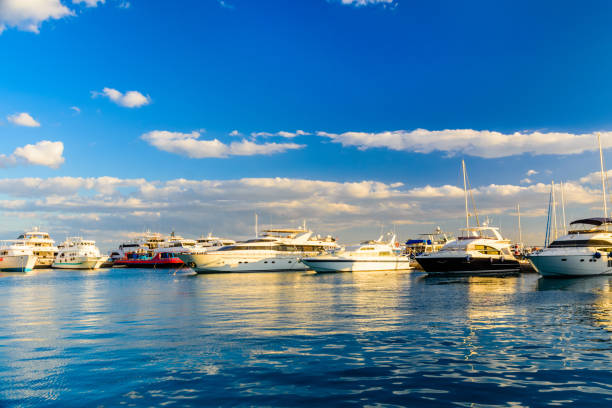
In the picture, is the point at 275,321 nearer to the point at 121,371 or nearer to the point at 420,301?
the point at 121,371

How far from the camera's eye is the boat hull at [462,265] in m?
58.0

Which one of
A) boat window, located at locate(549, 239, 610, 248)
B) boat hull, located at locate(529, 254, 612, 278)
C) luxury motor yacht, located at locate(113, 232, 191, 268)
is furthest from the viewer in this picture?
luxury motor yacht, located at locate(113, 232, 191, 268)

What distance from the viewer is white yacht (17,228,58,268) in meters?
130

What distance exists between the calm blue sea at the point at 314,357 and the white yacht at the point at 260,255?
161 feet

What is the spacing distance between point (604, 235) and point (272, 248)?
49.7m

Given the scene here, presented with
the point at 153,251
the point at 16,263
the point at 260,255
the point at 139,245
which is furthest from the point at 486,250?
the point at 139,245

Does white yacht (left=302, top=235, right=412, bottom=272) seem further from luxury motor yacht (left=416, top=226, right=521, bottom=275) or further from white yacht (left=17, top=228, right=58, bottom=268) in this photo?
white yacht (left=17, top=228, right=58, bottom=268)

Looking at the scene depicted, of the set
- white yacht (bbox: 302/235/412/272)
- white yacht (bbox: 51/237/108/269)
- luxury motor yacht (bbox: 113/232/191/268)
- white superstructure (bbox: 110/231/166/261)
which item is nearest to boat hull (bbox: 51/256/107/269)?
white yacht (bbox: 51/237/108/269)

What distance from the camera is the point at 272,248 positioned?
80.1 m

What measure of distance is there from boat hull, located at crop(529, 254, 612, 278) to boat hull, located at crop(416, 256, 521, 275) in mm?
10984

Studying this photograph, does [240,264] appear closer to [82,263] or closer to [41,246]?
[82,263]

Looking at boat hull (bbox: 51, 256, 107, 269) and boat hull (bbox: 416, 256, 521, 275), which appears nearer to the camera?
boat hull (bbox: 416, 256, 521, 275)

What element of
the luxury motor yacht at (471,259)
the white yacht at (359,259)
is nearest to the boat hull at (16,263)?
the white yacht at (359,259)

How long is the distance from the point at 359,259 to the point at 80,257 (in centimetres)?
8226
